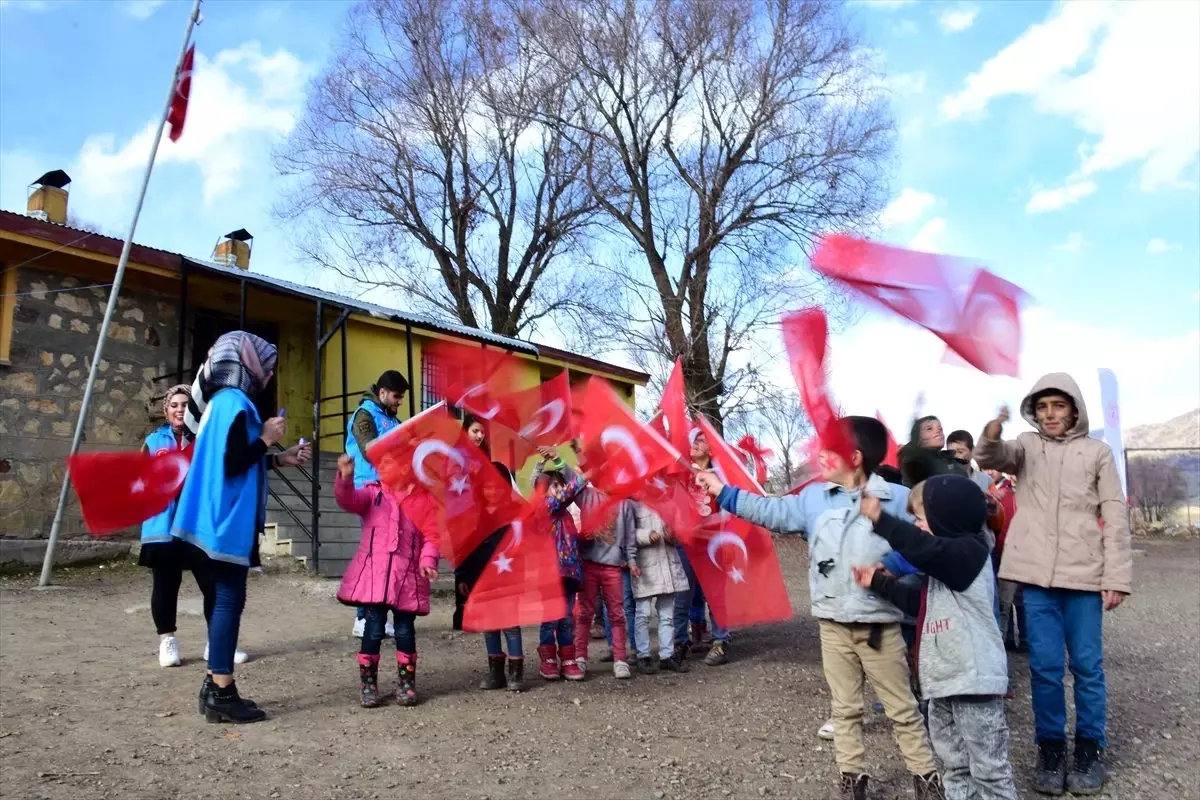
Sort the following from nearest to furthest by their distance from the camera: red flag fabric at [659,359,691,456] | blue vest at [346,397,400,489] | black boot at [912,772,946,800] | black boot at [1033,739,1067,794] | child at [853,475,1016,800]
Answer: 1. child at [853,475,1016,800]
2. black boot at [912,772,946,800]
3. black boot at [1033,739,1067,794]
4. blue vest at [346,397,400,489]
5. red flag fabric at [659,359,691,456]

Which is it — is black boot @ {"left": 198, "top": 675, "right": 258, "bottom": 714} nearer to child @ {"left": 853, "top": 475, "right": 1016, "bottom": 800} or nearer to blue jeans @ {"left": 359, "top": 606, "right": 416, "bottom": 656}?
blue jeans @ {"left": 359, "top": 606, "right": 416, "bottom": 656}

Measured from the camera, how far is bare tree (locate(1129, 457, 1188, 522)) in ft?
72.0

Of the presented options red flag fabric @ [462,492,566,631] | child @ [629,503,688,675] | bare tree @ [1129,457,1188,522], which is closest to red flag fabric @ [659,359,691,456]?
child @ [629,503,688,675]

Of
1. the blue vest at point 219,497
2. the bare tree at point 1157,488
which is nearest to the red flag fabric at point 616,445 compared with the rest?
the blue vest at point 219,497

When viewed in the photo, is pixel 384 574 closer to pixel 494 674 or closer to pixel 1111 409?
pixel 494 674

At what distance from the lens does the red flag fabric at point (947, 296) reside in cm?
391

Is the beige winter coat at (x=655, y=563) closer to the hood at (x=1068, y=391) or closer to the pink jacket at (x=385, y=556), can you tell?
the pink jacket at (x=385, y=556)

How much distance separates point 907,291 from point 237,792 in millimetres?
3505

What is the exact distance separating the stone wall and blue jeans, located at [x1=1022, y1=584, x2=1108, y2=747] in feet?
34.6

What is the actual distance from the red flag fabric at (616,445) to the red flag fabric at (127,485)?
222 centimetres

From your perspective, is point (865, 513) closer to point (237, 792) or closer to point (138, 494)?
point (237, 792)

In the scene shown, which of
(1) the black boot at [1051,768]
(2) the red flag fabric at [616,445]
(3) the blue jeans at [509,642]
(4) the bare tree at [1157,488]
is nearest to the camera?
(1) the black boot at [1051,768]

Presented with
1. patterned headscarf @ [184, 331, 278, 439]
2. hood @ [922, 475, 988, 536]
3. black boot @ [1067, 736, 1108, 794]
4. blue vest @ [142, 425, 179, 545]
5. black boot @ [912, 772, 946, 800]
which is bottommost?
black boot @ [1067, 736, 1108, 794]

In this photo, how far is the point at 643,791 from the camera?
3.63m
